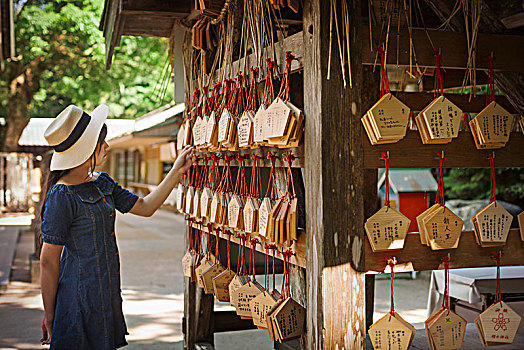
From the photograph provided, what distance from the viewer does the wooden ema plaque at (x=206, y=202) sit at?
3389mm

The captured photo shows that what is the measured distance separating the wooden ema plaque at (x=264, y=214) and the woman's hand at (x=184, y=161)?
3.19ft

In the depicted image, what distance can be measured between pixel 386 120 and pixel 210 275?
161 centimetres

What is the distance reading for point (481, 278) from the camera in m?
3.98

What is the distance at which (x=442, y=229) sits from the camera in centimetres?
234

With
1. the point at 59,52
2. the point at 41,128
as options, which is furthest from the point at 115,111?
the point at 59,52

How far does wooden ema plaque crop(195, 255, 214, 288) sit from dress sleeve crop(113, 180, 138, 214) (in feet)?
1.84

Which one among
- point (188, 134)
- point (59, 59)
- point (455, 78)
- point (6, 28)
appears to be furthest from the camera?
point (59, 59)

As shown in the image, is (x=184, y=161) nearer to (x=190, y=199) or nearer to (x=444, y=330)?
(x=190, y=199)

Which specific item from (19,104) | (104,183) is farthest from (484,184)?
(19,104)

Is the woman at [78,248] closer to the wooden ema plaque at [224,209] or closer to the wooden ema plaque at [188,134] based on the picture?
the wooden ema plaque at [224,209]

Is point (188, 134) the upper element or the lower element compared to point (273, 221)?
upper

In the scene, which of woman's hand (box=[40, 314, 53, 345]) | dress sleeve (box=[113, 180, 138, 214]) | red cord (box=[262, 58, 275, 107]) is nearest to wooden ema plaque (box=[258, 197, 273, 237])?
red cord (box=[262, 58, 275, 107])

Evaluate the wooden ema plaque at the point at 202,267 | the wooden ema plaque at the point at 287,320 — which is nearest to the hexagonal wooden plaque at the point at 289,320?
the wooden ema plaque at the point at 287,320

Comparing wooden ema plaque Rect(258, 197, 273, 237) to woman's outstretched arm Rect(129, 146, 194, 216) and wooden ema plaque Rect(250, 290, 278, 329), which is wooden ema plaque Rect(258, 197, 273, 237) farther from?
woman's outstretched arm Rect(129, 146, 194, 216)
